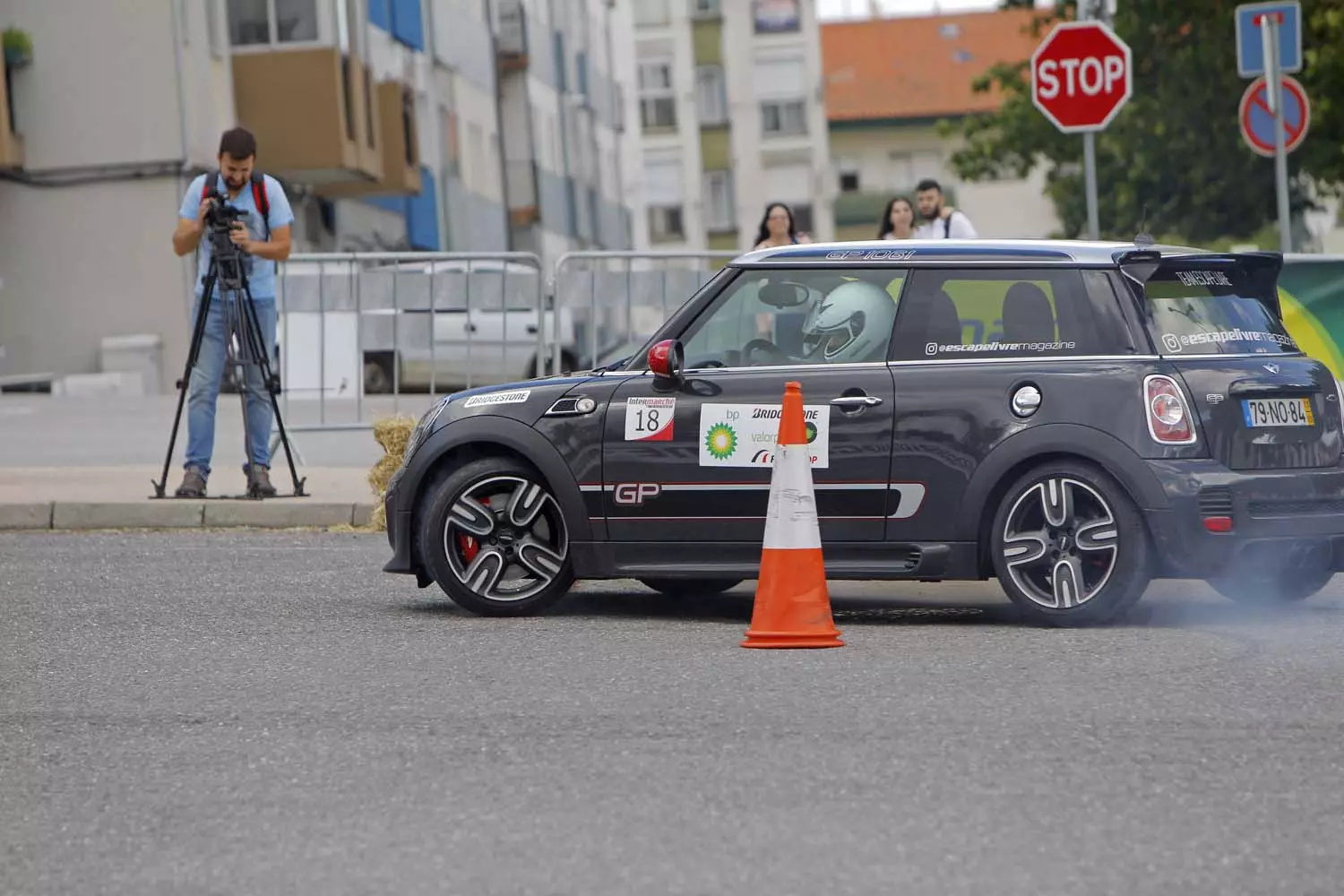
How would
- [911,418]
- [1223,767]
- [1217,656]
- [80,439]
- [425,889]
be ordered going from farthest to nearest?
[80,439], [911,418], [1217,656], [1223,767], [425,889]

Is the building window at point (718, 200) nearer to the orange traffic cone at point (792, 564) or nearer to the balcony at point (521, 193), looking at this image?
the balcony at point (521, 193)

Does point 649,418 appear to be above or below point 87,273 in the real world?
below

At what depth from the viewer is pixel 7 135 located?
103 ft

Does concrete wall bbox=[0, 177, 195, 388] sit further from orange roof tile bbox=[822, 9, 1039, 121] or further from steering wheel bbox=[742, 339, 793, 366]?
orange roof tile bbox=[822, 9, 1039, 121]

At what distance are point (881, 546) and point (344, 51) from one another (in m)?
29.1

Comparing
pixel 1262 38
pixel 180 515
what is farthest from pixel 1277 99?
pixel 180 515

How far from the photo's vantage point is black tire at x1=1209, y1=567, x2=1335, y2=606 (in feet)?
32.7

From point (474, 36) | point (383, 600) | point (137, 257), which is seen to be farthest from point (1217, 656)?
point (474, 36)

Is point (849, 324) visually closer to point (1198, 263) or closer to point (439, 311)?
point (1198, 263)

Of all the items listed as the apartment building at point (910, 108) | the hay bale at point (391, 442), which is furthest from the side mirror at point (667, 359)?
the apartment building at point (910, 108)

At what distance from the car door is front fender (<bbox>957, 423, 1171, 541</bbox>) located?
35 cm

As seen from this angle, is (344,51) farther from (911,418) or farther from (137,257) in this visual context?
(911,418)

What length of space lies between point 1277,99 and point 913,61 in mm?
85131

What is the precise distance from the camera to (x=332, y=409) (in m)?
17.1
